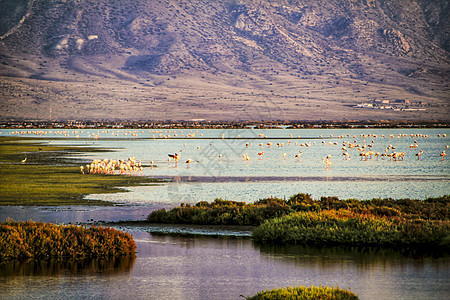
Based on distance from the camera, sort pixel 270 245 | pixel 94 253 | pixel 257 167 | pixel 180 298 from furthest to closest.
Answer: pixel 257 167 < pixel 270 245 < pixel 94 253 < pixel 180 298

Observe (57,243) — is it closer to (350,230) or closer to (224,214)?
(224,214)

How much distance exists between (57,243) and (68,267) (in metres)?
1.29

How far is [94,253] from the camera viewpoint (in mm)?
18656

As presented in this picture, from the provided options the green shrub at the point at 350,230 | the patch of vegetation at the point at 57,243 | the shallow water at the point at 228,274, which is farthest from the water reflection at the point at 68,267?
the green shrub at the point at 350,230

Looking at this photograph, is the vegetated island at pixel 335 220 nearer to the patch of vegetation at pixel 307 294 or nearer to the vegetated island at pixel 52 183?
the patch of vegetation at pixel 307 294

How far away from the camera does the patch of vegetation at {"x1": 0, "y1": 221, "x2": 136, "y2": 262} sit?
18234mm

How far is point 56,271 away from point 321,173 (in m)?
37.7

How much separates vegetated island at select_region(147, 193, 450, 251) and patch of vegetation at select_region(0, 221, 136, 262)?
512cm

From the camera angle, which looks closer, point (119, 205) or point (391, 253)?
point (391, 253)

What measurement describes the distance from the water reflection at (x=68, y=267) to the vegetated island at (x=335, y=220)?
549 centimetres

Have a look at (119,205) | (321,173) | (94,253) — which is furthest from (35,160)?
(94,253)

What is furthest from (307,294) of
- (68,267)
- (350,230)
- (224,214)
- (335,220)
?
(224,214)

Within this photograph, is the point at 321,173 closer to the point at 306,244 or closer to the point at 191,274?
the point at 306,244

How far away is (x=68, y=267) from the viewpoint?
17453mm
